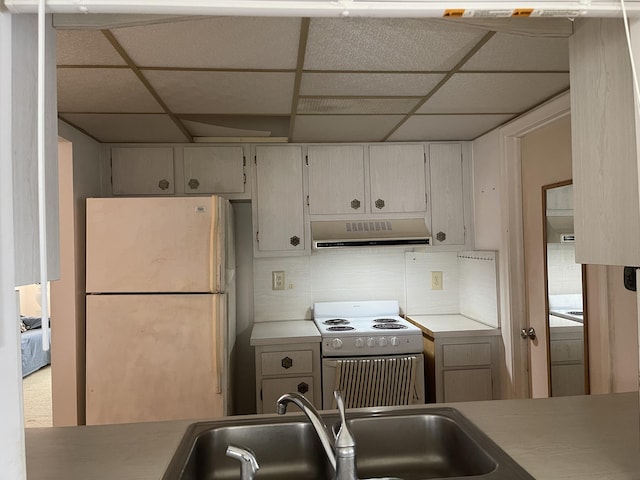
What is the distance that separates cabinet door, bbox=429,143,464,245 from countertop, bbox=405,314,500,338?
1.82 feet

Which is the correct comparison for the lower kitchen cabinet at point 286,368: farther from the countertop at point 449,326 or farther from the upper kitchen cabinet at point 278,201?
the countertop at point 449,326

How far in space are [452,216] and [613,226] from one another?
8.09ft

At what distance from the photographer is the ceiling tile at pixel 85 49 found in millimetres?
1592

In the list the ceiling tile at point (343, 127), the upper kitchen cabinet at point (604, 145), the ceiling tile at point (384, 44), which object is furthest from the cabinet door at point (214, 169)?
the upper kitchen cabinet at point (604, 145)

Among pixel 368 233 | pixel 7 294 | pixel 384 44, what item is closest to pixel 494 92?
pixel 384 44

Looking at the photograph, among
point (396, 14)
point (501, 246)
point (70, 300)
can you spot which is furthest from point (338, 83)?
point (70, 300)

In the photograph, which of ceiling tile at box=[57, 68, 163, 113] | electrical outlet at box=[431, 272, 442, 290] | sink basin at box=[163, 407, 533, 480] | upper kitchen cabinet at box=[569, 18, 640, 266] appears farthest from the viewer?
electrical outlet at box=[431, 272, 442, 290]

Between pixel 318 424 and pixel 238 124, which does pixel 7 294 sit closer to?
pixel 318 424

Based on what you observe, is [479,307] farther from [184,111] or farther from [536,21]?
[536,21]

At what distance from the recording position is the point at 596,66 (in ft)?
3.19

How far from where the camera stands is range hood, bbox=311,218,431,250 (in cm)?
315

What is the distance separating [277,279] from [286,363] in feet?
2.48

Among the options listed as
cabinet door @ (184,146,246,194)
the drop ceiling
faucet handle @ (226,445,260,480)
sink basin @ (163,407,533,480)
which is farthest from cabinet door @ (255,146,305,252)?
faucet handle @ (226,445,260,480)

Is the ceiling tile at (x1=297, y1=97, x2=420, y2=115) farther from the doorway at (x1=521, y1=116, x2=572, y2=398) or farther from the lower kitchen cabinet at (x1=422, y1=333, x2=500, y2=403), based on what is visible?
the lower kitchen cabinet at (x1=422, y1=333, x2=500, y2=403)
